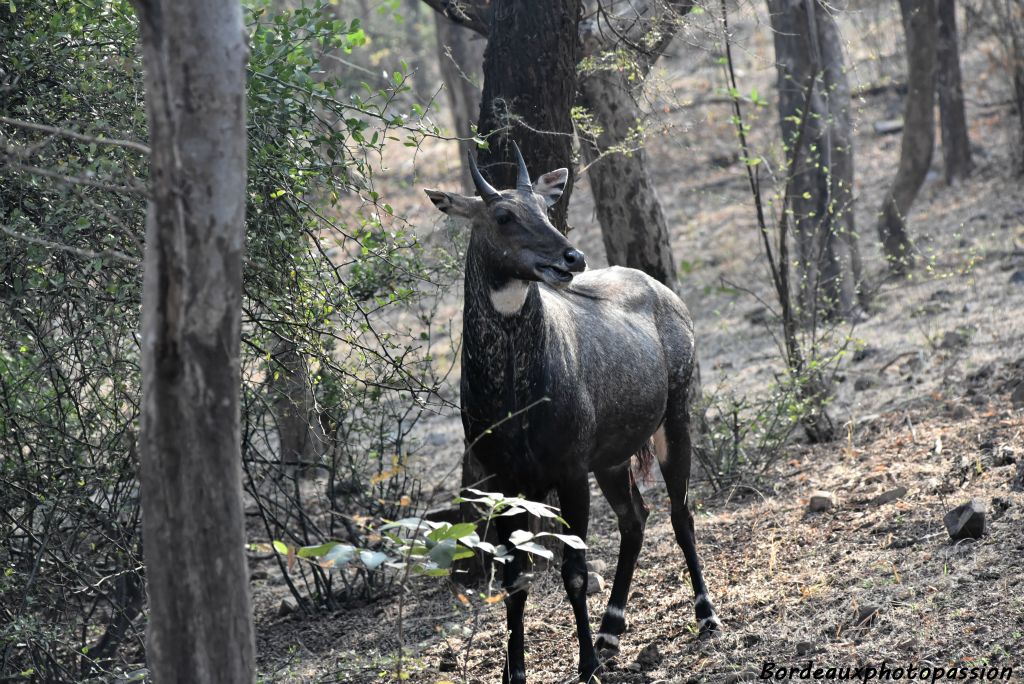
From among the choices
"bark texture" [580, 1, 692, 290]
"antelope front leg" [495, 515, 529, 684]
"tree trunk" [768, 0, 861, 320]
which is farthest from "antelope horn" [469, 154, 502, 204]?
"tree trunk" [768, 0, 861, 320]

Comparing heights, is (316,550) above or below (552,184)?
below

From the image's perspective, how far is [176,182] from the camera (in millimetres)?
3332

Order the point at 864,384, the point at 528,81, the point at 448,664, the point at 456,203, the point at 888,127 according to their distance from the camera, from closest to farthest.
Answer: the point at 456,203 < the point at 448,664 < the point at 528,81 < the point at 864,384 < the point at 888,127

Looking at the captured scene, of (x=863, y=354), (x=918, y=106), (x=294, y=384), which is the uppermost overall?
(x=918, y=106)

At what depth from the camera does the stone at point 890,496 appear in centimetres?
772

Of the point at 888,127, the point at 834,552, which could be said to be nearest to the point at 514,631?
the point at 834,552

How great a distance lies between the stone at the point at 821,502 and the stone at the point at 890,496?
1.18 feet

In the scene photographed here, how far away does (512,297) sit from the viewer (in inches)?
227

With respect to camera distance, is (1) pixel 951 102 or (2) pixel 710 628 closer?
(2) pixel 710 628

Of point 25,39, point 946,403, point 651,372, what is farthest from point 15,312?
point 946,403

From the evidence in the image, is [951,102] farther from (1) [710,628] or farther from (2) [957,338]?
(1) [710,628]

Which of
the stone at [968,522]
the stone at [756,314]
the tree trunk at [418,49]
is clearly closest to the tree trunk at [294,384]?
the stone at [968,522]

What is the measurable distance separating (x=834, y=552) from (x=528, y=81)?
352 centimetres

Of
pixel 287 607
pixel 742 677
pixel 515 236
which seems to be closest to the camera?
pixel 742 677
